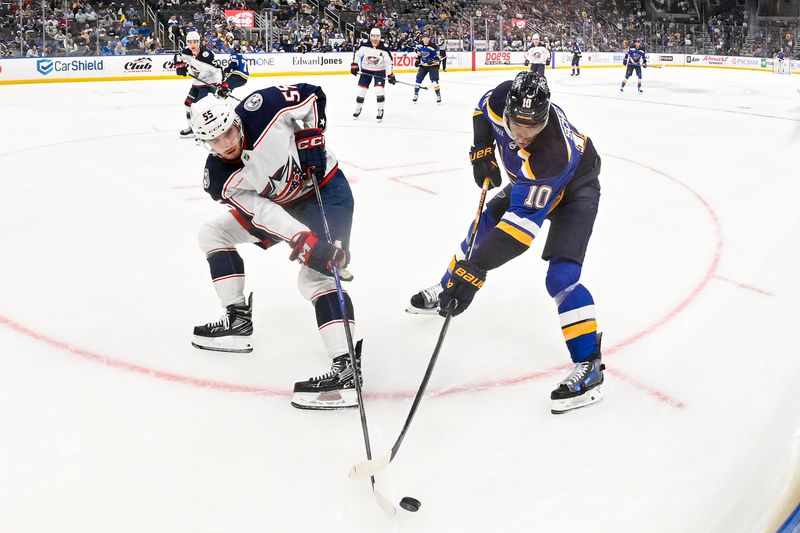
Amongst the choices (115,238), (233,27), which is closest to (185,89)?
(233,27)

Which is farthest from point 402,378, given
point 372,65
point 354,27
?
point 354,27

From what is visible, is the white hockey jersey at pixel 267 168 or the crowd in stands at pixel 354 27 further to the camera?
the crowd in stands at pixel 354 27

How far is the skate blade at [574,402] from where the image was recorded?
2275 millimetres

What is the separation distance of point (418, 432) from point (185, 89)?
12528 millimetres

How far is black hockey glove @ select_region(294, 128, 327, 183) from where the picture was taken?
2572mm

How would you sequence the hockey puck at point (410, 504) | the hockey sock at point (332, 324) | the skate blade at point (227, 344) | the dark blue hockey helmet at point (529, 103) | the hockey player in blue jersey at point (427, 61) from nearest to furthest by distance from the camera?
the hockey puck at point (410, 504)
the dark blue hockey helmet at point (529, 103)
the hockey sock at point (332, 324)
the skate blade at point (227, 344)
the hockey player in blue jersey at point (427, 61)

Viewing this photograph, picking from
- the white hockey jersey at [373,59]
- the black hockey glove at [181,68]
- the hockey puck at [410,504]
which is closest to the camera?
the hockey puck at [410,504]

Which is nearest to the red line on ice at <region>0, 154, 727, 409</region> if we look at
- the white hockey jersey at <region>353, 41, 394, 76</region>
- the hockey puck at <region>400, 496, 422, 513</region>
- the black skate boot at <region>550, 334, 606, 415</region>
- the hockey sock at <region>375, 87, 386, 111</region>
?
the black skate boot at <region>550, 334, 606, 415</region>

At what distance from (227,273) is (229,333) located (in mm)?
256

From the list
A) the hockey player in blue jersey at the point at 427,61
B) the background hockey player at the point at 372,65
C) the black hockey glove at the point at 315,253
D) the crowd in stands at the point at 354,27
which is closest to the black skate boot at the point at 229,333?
the black hockey glove at the point at 315,253

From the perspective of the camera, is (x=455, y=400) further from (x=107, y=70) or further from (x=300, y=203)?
(x=107, y=70)

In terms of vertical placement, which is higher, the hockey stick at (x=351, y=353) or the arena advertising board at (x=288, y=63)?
the arena advertising board at (x=288, y=63)

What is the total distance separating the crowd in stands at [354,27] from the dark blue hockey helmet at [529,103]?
12.3 meters

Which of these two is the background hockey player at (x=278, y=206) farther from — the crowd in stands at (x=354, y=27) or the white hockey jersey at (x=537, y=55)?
the white hockey jersey at (x=537, y=55)
